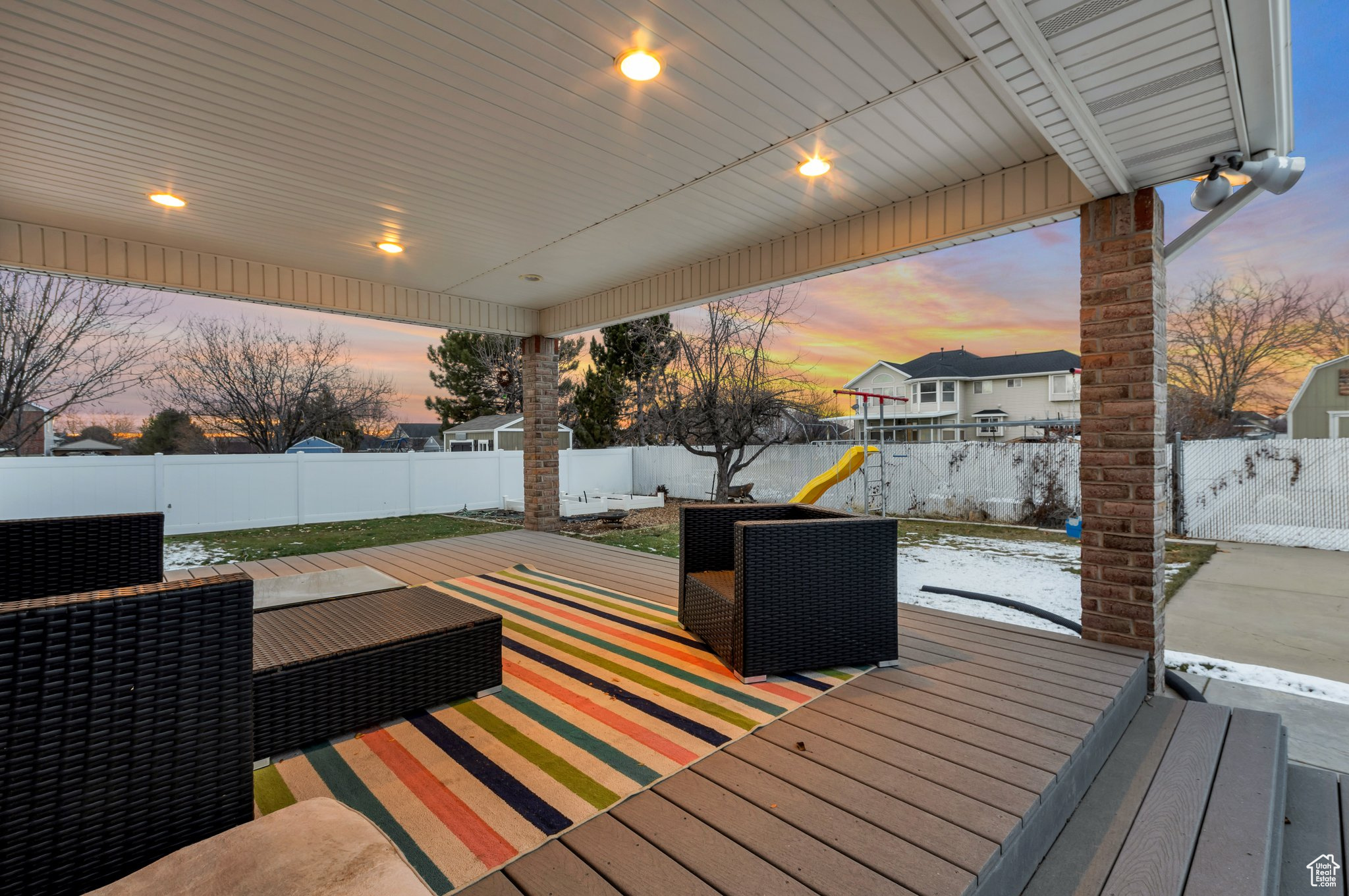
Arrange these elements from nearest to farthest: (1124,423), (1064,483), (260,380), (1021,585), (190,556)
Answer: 1. (1124,423)
2. (1021,585)
3. (190,556)
4. (1064,483)
5. (260,380)

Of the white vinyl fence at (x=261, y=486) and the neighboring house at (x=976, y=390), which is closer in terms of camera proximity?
the white vinyl fence at (x=261, y=486)

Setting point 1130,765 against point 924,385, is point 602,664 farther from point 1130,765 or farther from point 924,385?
point 924,385

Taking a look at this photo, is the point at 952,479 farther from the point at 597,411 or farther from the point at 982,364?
the point at 982,364

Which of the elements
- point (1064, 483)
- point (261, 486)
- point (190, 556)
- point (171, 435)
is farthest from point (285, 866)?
point (171, 435)

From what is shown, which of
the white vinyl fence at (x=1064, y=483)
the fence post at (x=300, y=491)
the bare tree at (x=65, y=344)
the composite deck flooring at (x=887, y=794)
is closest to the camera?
the composite deck flooring at (x=887, y=794)

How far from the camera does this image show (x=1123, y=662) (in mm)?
2705

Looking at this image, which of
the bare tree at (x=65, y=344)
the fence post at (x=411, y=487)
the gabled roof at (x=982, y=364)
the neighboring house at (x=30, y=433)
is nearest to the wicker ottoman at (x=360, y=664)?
the fence post at (x=411, y=487)

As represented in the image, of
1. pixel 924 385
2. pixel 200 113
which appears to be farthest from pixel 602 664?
pixel 924 385

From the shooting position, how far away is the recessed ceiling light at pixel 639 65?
243cm

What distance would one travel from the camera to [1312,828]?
76.2 inches

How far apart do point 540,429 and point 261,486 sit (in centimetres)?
461

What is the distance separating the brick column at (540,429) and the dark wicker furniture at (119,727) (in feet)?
19.8

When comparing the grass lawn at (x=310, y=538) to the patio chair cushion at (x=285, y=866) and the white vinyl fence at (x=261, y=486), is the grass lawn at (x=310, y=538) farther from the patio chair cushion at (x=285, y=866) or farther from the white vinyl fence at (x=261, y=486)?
the patio chair cushion at (x=285, y=866)

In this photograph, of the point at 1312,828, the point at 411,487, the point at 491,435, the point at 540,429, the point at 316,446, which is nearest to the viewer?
the point at 1312,828
